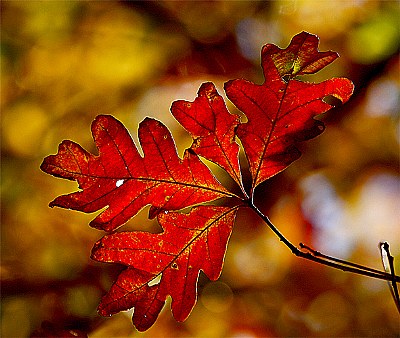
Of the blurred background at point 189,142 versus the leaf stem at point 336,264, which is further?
the blurred background at point 189,142

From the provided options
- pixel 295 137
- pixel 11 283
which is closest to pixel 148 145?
pixel 295 137

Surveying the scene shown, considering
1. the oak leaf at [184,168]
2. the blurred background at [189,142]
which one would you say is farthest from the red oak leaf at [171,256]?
the blurred background at [189,142]

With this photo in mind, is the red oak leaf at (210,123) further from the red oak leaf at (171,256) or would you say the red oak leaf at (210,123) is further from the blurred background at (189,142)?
the blurred background at (189,142)

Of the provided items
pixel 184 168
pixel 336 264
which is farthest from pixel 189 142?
pixel 336 264

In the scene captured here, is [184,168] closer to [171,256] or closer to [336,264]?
[171,256]

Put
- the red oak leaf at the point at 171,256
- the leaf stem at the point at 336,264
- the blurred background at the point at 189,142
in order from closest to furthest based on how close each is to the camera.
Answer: the leaf stem at the point at 336,264 < the red oak leaf at the point at 171,256 < the blurred background at the point at 189,142

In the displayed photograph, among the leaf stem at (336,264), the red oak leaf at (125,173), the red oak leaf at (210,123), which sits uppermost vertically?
the red oak leaf at (210,123)
